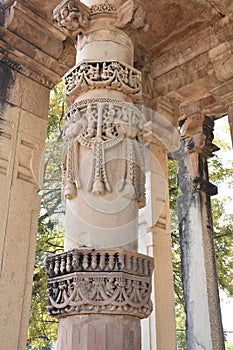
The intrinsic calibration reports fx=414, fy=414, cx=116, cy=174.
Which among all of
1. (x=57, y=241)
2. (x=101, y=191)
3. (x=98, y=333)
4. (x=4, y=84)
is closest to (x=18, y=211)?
(x=4, y=84)

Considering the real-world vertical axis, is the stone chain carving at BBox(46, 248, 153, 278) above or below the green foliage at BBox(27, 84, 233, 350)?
below

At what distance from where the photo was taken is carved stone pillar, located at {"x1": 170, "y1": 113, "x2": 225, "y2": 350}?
7.61m

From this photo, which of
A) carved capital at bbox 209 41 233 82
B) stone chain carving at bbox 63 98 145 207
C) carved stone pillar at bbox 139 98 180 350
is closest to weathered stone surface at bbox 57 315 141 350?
stone chain carving at bbox 63 98 145 207

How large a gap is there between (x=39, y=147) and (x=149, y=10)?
3.06 meters

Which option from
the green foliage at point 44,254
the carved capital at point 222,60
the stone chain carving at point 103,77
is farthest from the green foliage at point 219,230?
the stone chain carving at point 103,77

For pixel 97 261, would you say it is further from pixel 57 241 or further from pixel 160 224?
pixel 57 241

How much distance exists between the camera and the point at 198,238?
827 centimetres

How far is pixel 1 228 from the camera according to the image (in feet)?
17.8

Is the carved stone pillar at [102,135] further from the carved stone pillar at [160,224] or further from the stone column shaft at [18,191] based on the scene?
the carved stone pillar at [160,224]

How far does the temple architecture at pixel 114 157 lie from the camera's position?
294 cm

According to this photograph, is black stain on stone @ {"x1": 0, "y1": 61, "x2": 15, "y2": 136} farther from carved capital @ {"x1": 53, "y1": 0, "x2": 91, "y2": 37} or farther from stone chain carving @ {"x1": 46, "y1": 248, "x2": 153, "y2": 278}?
stone chain carving @ {"x1": 46, "y1": 248, "x2": 153, "y2": 278}

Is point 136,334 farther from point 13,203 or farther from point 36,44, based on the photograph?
point 36,44

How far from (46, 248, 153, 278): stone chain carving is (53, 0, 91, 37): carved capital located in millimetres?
2248

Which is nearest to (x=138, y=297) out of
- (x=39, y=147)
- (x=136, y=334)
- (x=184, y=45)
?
(x=136, y=334)
